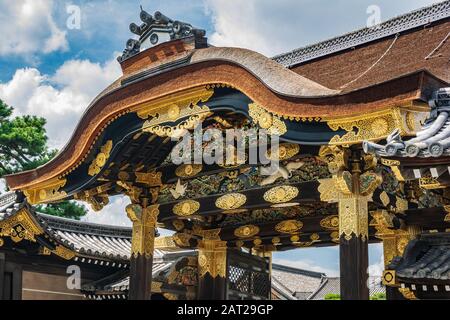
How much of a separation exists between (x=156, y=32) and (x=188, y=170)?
236cm

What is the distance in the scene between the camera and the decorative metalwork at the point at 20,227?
42.5 ft

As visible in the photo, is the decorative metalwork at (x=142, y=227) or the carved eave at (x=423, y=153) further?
the decorative metalwork at (x=142, y=227)

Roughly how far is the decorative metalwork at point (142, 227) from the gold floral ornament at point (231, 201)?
1.53 m

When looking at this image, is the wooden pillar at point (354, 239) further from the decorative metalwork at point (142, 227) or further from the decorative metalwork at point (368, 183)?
the decorative metalwork at point (142, 227)

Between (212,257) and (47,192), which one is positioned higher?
(47,192)

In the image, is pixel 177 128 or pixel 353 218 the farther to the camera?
pixel 177 128

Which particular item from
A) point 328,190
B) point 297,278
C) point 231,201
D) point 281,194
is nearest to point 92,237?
point 231,201

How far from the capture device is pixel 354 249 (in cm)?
865

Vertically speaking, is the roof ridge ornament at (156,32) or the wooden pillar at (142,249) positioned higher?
the roof ridge ornament at (156,32)

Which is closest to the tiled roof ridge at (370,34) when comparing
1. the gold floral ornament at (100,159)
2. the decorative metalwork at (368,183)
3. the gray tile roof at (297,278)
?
the decorative metalwork at (368,183)

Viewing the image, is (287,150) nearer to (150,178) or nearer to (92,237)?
(150,178)

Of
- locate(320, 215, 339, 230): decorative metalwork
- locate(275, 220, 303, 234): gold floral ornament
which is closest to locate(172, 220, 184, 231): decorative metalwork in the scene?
locate(275, 220, 303, 234): gold floral ornament
